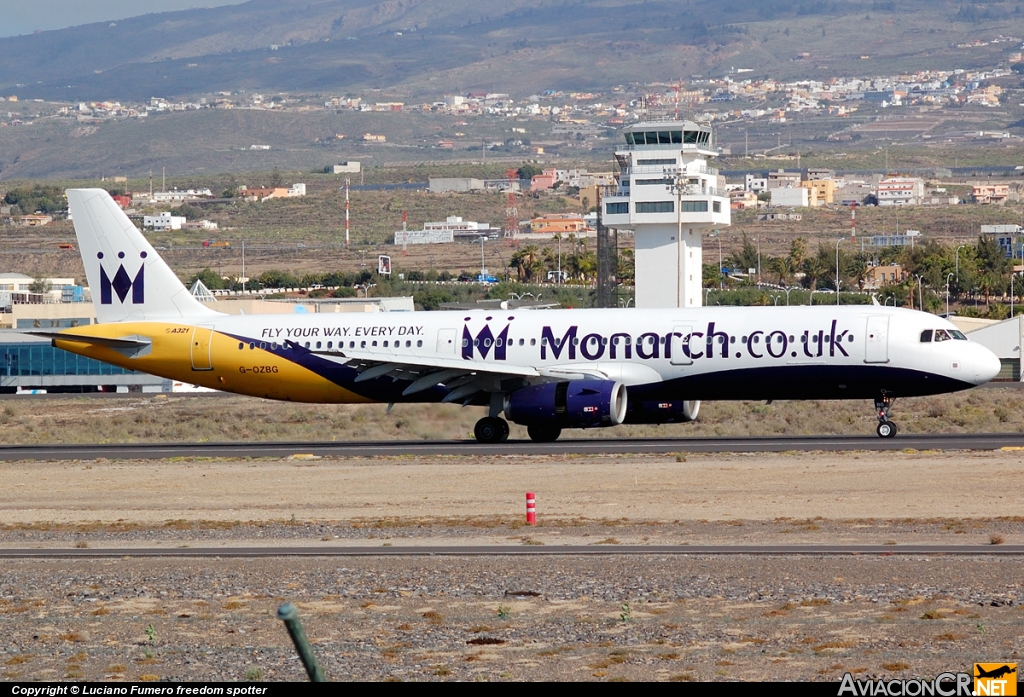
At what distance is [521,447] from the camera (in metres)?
39.4

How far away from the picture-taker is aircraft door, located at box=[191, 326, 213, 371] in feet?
141

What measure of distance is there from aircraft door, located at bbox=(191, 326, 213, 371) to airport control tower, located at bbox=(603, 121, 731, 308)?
50.5 metres

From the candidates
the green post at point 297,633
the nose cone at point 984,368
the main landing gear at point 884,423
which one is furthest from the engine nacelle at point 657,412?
the green post at point 297,633

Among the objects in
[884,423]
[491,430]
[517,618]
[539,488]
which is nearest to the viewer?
[517,618]

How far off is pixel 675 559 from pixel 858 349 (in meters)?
19.1

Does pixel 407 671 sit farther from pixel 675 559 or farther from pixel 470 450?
pixel 470 450

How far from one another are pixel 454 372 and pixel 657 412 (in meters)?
5.57

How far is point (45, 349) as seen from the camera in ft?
309

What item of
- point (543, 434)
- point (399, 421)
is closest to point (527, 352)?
point (543, 434)

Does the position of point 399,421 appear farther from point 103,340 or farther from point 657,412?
point 657,412

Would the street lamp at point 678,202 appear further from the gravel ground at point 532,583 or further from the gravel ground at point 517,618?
the gravel ground at point 517,618

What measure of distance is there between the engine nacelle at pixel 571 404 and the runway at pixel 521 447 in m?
0.73

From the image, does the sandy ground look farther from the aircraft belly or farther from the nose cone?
the nose cone

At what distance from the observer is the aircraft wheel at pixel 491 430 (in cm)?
4103
